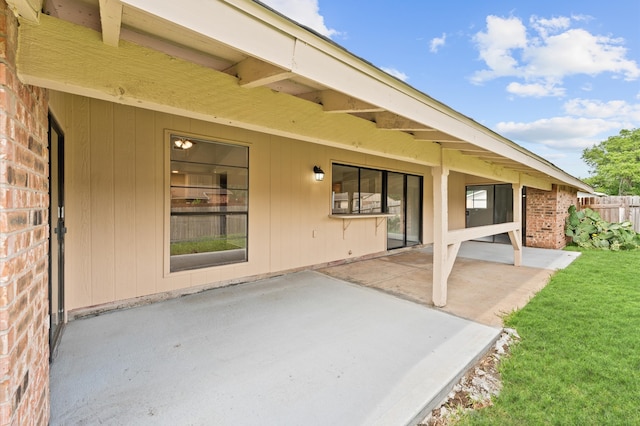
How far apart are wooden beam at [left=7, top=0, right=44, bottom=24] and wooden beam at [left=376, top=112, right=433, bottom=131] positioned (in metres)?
2.44

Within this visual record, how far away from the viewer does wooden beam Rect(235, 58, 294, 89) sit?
1614 mm

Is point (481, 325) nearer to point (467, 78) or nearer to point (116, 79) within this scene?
point (116, 79)

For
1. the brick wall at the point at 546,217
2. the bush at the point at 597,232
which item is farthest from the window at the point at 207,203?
the bush at the point at 597,232

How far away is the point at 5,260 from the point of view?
1047 millimetres

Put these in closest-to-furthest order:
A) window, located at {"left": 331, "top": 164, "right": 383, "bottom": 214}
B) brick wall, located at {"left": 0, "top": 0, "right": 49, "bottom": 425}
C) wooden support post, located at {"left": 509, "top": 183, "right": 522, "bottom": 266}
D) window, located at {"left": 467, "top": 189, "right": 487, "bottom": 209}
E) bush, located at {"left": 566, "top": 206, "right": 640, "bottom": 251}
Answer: brick wall, located at {"left": 0, "top": 0, "right": 49, "bottom": 425}
wooden support post, located at {"left": 509, "top": 183, "right": 522, "bottom": 266}
window, located at {"left": 331, "top": 164, "right": 383, "bottom": 214}
bush, located at {"left": 566, "top": 206, "right": 640, "bottom": 251}
window, located at {"left": 467, "top": 189, "right": 487, "bottom": 209}

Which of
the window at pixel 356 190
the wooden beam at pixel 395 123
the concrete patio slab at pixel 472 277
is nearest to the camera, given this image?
the wooden beam at pixel 395 123

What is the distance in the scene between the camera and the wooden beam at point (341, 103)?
2.23 m

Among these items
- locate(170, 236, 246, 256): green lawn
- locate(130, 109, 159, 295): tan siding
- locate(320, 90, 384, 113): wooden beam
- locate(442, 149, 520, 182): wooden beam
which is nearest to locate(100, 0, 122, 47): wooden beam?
locate(320, 90, 384, 113): wooden beam

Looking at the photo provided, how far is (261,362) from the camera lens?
2447 millimetres

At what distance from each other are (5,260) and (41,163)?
0.74m

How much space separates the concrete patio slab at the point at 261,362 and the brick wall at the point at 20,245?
2.05 ft

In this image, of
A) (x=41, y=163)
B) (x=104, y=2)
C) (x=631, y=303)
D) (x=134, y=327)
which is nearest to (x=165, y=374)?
(x=134, y=327)

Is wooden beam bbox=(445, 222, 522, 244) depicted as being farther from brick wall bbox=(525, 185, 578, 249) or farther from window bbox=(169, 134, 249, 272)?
brick wall bbox=(525, 185, 578, 249)

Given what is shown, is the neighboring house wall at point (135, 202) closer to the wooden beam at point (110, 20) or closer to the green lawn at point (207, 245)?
the green lawn at point (207, 245)
